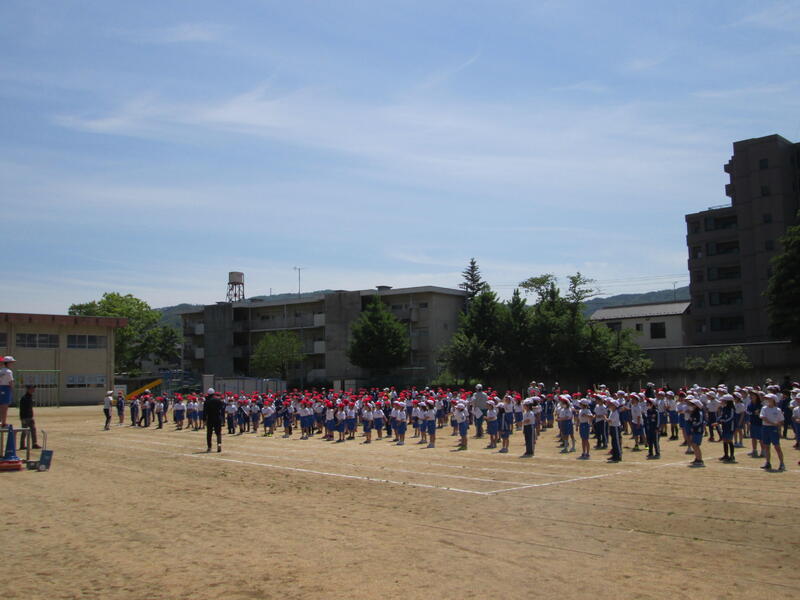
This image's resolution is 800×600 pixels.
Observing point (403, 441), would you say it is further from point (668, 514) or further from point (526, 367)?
point (526, 367)

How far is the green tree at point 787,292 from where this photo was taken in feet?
144

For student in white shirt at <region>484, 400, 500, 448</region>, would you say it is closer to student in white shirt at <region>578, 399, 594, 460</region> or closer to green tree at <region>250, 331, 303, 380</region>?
student in white shirt at <region>578, 399, 594, 460</region>

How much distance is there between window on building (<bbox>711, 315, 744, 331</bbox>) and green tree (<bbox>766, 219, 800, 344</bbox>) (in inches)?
713

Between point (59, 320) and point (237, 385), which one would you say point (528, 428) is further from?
point (59, 320)

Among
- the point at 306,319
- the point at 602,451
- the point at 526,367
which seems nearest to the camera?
the point at 602,451

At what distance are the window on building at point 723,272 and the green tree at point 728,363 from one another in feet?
71.2

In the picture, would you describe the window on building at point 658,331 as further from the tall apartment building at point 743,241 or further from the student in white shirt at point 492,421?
the student in white shirt at point 492,421

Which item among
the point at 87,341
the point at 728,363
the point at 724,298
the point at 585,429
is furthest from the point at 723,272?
the point at 87,341

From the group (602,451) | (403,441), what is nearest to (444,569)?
(602,451)

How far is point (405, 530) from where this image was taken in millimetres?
10766

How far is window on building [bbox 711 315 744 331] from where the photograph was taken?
208 feet

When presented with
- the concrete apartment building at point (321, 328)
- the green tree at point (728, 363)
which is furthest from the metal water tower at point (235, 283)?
the green tree at point (728, 363)

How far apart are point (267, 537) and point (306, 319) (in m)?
58.8

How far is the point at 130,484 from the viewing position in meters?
15.9
